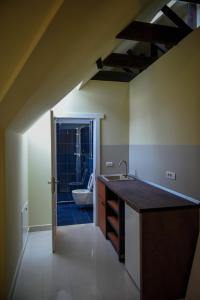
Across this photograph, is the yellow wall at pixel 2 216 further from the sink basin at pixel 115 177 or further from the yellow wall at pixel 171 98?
the sink basin at pixel 115 177

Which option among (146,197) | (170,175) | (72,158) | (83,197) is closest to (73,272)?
(146,197)

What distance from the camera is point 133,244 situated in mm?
2146

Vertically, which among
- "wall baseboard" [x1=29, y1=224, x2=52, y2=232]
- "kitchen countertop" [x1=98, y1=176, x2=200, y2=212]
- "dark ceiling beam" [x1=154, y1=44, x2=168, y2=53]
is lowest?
"wall baseboard" [x1=29, y1=224, x2=52, y2=232]

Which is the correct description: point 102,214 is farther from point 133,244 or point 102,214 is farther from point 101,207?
point 133,244

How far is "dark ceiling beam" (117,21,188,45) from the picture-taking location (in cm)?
216

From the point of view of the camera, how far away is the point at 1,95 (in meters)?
1.30

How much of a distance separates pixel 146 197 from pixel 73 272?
1.22 meters

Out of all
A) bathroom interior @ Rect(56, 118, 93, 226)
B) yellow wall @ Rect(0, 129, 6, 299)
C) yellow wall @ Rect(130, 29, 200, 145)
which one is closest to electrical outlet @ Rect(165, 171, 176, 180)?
yellow wall @ Rect(130, 29, 200, 145)

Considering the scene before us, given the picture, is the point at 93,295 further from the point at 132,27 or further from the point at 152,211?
the point at 132,27

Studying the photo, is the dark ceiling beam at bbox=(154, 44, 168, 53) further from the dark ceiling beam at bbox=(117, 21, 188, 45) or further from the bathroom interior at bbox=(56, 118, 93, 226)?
the bathroom interior at bbox=(56, 118, 93, 226)

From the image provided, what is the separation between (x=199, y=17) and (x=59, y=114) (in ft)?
7.68

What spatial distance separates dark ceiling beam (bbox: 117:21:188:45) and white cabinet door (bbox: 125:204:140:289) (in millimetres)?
1789

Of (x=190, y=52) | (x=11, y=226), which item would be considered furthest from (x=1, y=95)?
(x=190, y=52)

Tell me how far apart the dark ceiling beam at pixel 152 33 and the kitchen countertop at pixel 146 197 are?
1693 millimetres
